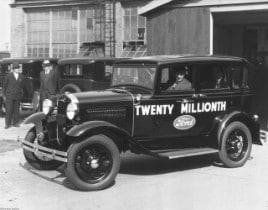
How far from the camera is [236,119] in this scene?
26.9 ft

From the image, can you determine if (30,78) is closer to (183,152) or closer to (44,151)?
(44,151)

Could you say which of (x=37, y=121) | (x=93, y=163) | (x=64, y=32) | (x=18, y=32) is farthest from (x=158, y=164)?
(x=18, y=32)

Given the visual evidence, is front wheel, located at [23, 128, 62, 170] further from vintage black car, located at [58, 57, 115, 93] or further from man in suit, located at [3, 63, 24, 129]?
man in suit, located at [3, 63, 24, 129]

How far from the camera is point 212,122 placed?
316 inches

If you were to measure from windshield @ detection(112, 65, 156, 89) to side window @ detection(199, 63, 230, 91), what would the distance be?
0.87 m

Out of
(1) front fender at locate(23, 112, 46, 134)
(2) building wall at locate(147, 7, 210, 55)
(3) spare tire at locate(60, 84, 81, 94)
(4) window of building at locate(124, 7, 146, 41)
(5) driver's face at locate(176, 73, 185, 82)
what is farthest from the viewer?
(4) window of building at locate(124, 7, 146, 41)

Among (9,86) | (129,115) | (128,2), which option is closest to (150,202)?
(129,115)

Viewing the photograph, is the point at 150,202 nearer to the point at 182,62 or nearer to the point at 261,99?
the point at 182,62

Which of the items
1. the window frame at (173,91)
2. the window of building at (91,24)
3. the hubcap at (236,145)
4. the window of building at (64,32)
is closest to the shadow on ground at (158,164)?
the hubcap at (236,145)

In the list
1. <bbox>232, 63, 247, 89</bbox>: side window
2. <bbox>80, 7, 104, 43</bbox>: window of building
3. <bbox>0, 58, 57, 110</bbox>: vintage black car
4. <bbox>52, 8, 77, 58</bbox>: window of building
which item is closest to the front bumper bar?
<bbox>232, 63, 247, 89</bbox>: side window

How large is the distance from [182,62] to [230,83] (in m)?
1.09

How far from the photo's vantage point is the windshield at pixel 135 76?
24.6ft

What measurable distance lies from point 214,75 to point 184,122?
1.00 m

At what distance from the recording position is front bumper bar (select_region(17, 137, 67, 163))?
6547 mm
